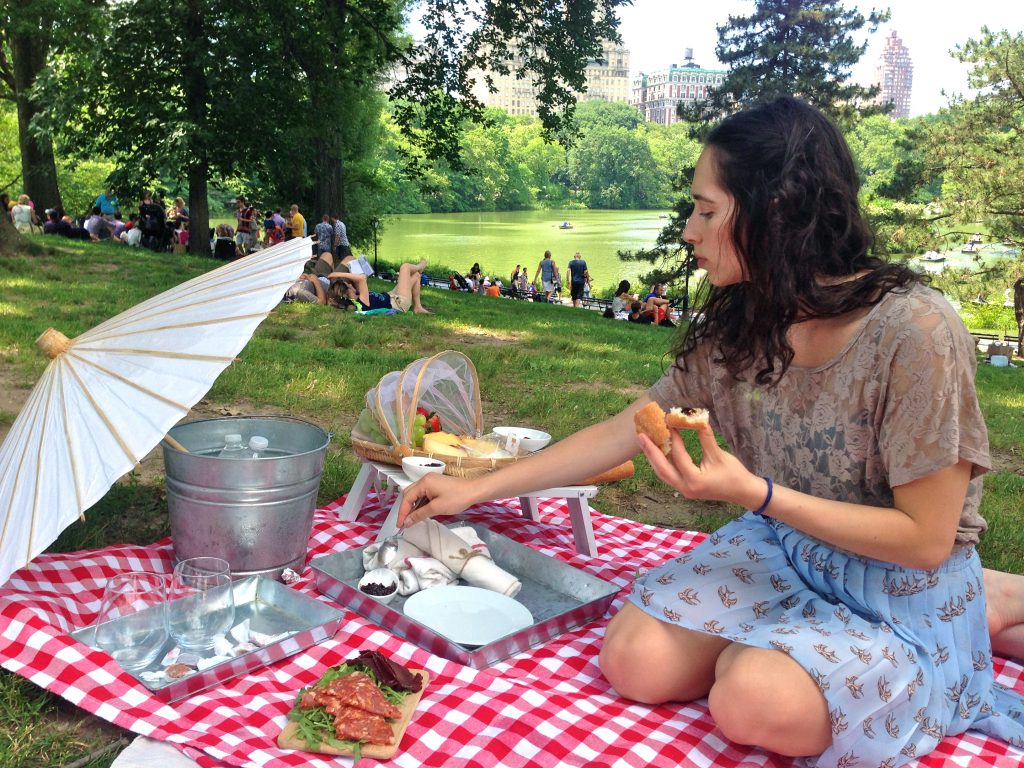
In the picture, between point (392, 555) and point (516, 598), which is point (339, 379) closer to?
point (392, 555)

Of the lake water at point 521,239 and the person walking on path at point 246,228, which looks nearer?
the person walking on path at point 246,228

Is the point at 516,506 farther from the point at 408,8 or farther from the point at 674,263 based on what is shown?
the point at 674,263

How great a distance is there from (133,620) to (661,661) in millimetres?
1501

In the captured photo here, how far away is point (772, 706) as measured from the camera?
2.04 meters

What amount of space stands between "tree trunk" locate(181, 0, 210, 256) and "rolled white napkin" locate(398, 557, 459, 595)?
15.3 metres

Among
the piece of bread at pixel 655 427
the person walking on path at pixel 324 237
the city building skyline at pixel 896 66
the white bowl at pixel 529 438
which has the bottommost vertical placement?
the white bowl at pixel 529 438

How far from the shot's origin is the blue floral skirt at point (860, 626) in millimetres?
2068

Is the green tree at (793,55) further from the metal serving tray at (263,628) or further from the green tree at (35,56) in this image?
the metal serving tray at (263,628)

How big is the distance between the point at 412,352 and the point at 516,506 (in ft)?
14.3

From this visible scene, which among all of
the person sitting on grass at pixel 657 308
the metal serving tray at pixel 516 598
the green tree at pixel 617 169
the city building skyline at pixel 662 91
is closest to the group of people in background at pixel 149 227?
the person sitting on grass at pixel 657 308

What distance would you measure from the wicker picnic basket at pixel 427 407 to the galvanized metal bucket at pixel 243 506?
0.40 m

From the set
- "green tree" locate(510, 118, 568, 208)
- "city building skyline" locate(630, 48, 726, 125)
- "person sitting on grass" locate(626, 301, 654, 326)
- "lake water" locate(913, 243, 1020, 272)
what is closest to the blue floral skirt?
"person sitting on grass" locate(626, 301, 654, 326)

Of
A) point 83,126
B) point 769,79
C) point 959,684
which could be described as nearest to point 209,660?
point 959,684

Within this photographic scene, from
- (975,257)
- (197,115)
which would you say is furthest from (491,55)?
(975,257)
